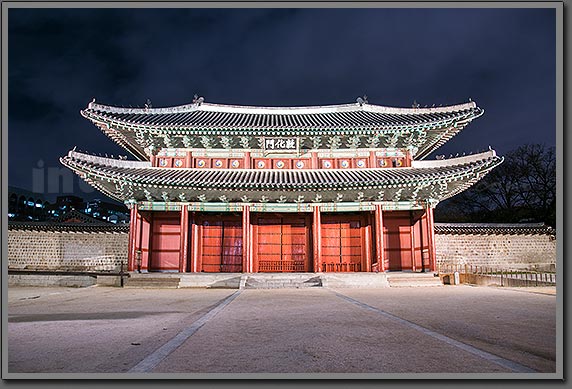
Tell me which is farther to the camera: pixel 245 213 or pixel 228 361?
pixel 245 213

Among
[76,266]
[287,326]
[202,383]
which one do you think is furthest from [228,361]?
[76,266]

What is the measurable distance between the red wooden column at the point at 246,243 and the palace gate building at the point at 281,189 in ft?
0.16

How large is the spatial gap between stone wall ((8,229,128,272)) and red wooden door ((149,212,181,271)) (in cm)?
170

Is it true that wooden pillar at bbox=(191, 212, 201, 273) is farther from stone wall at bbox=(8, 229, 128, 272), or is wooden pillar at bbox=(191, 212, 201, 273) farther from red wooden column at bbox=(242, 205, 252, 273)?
stone wall at bbox=(8, 229, 128, 272)

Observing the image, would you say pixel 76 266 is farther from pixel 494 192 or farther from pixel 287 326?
pixel 494 192

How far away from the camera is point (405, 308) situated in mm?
8398

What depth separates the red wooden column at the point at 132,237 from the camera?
16.9 metres

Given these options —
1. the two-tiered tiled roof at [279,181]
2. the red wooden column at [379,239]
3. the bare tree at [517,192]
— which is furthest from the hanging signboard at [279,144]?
the bare tree at [517,192]

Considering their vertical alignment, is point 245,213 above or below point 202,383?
above

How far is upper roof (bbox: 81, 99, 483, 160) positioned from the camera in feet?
59.1

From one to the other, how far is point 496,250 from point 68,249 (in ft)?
73.4

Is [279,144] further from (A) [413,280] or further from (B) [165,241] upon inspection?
(A) [413,280]

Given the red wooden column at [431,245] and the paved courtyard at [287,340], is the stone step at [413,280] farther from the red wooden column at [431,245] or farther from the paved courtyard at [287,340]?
the paved courtyard at [287,340]

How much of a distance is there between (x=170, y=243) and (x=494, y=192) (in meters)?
37.3
